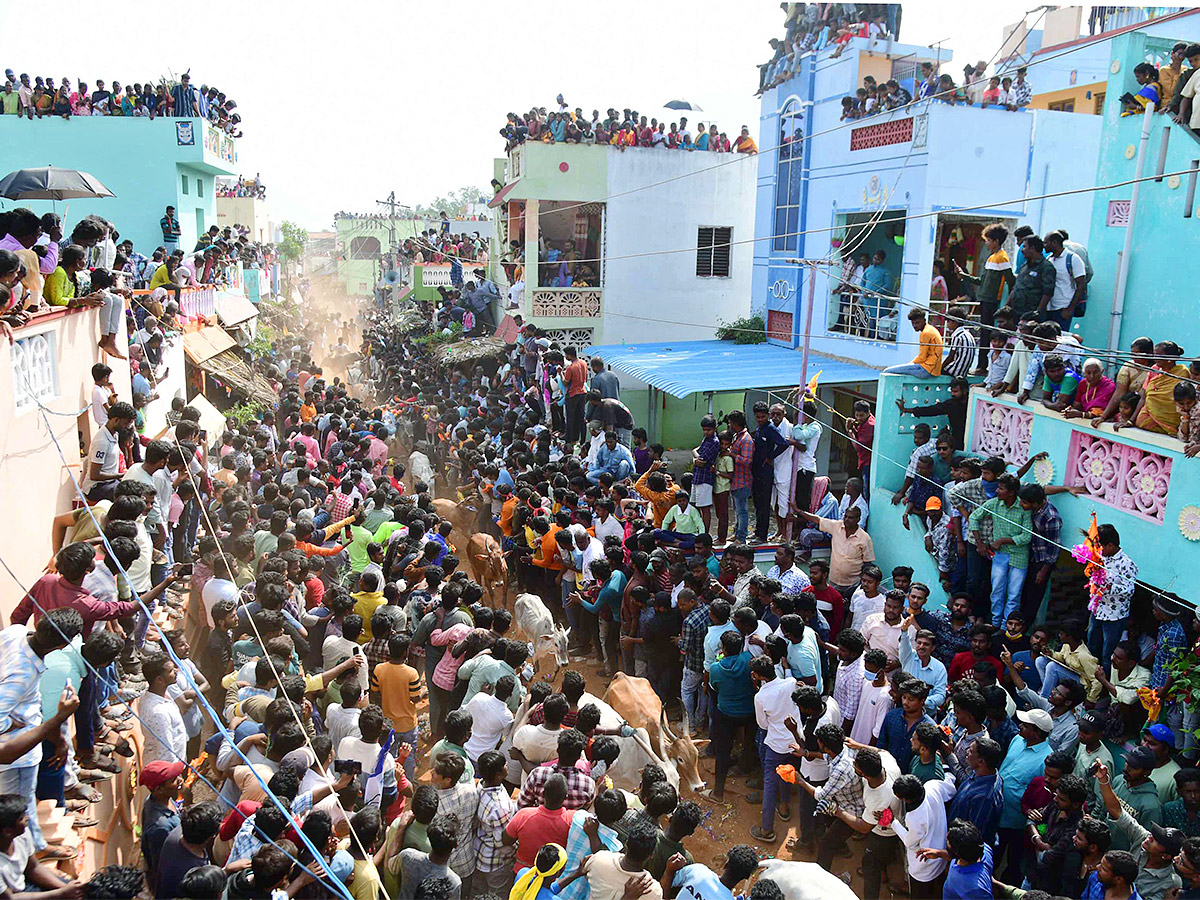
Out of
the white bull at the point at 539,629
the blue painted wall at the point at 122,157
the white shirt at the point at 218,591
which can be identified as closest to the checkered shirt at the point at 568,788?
the white bull at the point at 539,629

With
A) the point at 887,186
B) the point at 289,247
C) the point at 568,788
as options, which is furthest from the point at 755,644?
the point at 289,247

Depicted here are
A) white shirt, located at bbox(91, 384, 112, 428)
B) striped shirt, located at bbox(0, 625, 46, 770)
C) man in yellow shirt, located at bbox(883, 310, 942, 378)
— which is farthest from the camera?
man in yellow shirt, located at bbox(883, 310, 942, 378)

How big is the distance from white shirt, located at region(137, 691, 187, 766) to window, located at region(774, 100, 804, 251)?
563 inches

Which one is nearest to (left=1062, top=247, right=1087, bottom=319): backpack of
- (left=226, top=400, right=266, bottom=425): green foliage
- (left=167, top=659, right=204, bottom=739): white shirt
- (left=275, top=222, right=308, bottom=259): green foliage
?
(left=167, top=659, right=204, bottom=739): white shirt

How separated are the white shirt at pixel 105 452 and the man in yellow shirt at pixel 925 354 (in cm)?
764

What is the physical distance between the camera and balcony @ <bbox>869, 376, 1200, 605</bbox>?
6.74 meters

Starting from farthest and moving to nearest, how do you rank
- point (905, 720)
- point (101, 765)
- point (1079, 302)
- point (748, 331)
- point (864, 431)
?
point (748, 331) < point (864, 431) < point (1079, 302) < point (905, 720) < point (101, 765)

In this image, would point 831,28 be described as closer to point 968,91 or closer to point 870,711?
point 968,91

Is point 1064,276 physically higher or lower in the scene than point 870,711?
higher

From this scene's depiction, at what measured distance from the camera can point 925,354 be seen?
9320 millimetres

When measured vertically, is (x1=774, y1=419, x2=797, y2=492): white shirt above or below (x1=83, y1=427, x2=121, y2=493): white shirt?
below

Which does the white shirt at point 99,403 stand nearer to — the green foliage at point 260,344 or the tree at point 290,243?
the green foliage at point 260,344

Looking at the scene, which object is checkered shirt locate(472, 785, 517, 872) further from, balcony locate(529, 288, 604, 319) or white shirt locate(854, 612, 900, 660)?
balcony locate(529, 288, 604, 319)

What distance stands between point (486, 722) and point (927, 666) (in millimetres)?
3273
